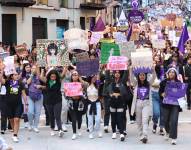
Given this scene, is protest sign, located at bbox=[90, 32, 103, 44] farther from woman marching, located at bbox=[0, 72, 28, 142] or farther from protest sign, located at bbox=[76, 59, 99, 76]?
woman marching, located at bbox=[0, 72, 28, 142]

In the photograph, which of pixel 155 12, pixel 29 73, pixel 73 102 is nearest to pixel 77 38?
pixel 29 73

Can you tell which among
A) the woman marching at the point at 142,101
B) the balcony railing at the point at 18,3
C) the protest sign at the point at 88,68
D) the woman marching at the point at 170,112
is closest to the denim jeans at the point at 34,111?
the protest sign at the point at 88,68

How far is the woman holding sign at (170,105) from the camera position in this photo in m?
12.6

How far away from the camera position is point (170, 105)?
42.0 ft

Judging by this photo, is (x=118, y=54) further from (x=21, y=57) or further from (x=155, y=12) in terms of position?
(x=155, y=12)

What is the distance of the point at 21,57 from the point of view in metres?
17.1

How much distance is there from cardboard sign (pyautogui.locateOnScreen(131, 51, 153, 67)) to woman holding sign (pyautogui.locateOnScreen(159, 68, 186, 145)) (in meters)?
0.74

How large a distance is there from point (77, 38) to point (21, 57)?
63.0 inches

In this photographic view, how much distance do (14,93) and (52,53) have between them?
1.63m

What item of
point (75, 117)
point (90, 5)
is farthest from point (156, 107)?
point (90, 5)

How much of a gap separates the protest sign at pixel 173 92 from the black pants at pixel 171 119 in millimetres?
128

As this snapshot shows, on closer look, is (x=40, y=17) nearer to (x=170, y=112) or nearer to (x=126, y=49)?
(x=126, y=49)

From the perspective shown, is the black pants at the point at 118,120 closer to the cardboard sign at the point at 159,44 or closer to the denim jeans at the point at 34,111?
the denim jeans at the point at 34,111

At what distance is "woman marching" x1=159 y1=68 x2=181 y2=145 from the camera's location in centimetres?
1262
